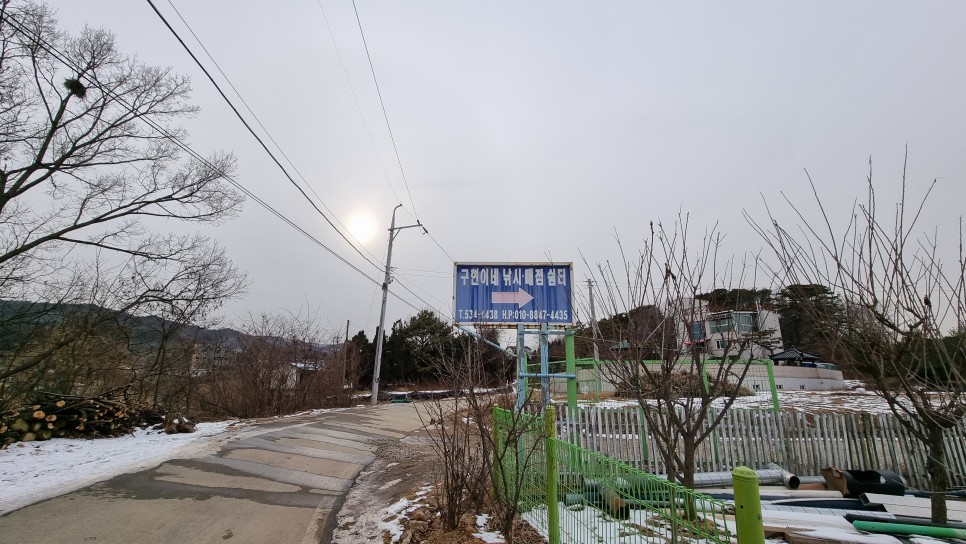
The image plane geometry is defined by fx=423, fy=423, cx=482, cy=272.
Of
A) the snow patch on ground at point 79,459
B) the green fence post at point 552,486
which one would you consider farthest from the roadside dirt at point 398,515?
the snow patch on ground at point 79,459

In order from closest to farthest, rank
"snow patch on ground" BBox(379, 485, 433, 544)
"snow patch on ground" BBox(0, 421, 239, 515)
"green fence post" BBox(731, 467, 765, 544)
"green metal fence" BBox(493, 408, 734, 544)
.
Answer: "green fence post" BBox(731, 467, 765, 544) < "green metal fence" BBox(493, 408, 734, 544) < "snow patch on ground" BBox(379, 485, 433, 544) < "snow patch on ground" BBox(0, 421, 239, 515)

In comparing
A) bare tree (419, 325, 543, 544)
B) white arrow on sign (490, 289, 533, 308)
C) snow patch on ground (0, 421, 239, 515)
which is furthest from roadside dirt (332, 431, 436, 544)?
snow patch on ground (0, 421, 239, 515)

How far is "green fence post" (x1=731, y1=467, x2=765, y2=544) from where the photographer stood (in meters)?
1.62

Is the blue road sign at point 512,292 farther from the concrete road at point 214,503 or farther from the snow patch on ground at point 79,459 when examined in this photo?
the snow patch on ground at point 79,459

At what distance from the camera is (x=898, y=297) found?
389 cm

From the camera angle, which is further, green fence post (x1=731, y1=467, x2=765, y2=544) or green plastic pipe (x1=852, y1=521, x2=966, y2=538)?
green plastic pipe (x1=852, y1=521, x2=966, y2=538)

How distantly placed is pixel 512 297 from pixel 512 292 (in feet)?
0.32

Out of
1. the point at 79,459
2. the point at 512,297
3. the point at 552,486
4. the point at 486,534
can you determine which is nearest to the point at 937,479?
the point at 552,486

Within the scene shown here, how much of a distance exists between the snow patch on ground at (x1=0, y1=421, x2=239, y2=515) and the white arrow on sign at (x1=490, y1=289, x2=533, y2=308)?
597 centimetres

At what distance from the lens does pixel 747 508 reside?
5.38 feet

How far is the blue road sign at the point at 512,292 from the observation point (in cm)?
797

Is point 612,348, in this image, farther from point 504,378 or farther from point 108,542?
point 108,542

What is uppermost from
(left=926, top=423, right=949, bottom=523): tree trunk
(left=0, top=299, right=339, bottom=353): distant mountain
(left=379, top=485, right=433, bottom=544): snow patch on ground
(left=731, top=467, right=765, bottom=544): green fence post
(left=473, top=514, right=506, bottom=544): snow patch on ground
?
(left=0, top=299, right=339, bottom=353): distant mountain

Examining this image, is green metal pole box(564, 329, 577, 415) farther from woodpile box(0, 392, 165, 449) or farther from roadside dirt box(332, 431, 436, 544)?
woodpile box(0, 392, 165, 449)
